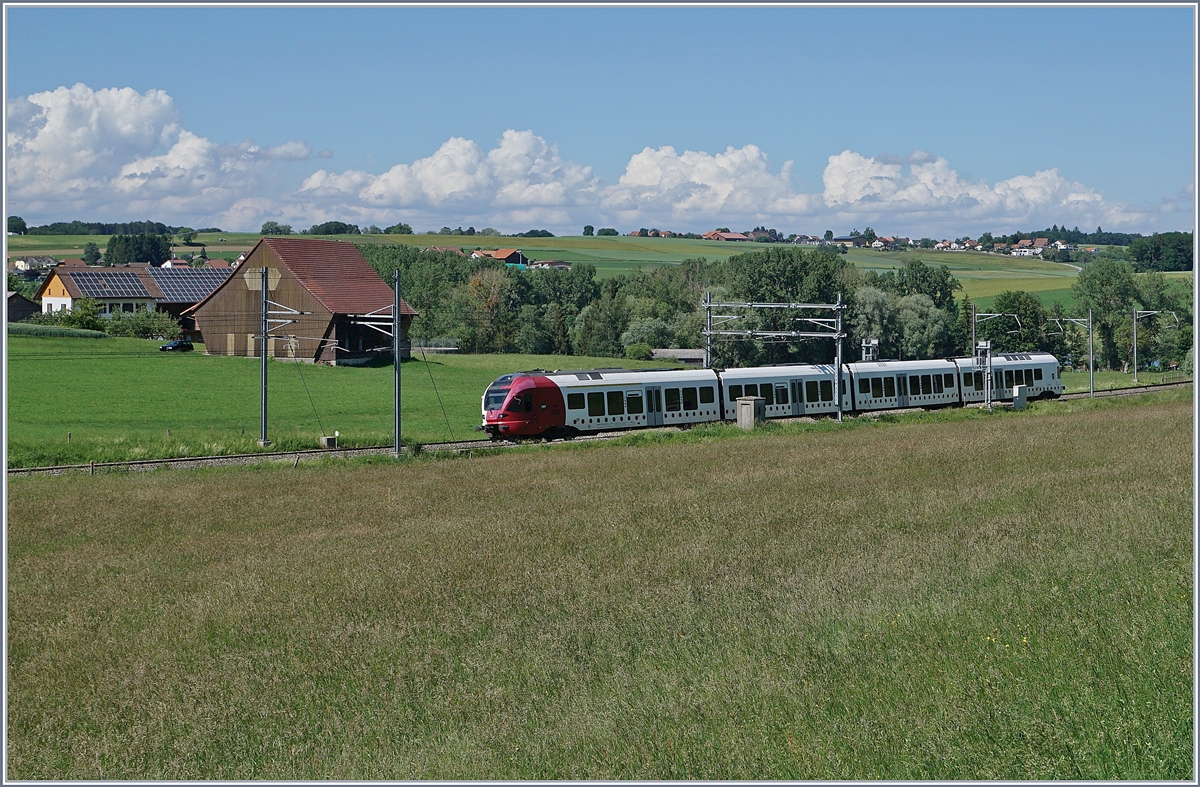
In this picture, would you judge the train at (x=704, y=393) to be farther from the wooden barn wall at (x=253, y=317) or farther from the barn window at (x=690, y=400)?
the wooden barn wall at (x=253, y=317)

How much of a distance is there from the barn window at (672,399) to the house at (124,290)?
65.4 meters

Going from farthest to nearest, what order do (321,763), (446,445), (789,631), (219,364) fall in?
(219,364), (446,445), (789,631), (321,763)

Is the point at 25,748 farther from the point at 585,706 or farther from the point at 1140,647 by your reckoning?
the point at 1140,647

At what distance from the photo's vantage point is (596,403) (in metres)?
38.9

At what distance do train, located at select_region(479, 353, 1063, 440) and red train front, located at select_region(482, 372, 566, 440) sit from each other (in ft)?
0.11

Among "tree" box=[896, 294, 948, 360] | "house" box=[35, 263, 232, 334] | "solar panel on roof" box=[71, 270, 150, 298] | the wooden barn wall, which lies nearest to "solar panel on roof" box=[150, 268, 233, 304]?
"house" box=[35, 263, 232, 334]

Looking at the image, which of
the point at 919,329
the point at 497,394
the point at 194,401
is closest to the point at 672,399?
the point at 497,394

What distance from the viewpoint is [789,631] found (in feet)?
34.2

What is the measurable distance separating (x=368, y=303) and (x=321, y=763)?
70330 mm

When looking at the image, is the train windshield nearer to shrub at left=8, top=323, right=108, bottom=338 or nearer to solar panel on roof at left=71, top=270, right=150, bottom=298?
shrub at left=8, top=323, right=108, bottom=338

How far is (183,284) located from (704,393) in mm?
75730

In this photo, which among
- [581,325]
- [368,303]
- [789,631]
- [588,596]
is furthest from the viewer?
[581,325]

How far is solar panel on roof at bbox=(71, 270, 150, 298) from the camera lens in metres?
98.2

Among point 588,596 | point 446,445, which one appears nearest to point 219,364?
point 446,445
